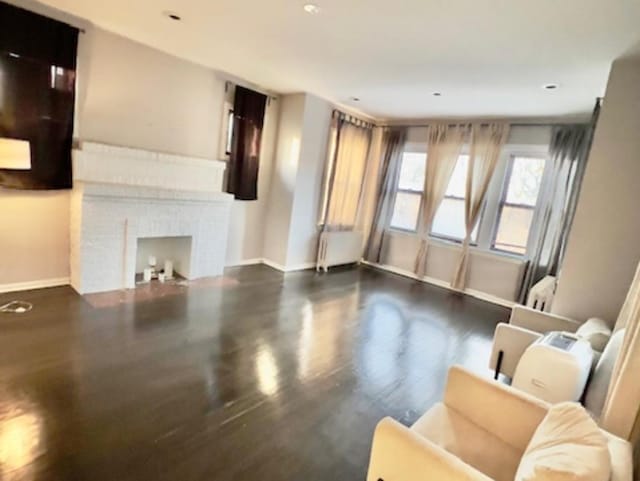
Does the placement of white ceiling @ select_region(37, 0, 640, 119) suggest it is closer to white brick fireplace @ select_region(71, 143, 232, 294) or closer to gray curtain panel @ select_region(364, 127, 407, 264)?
white brick fireplace @ select_region(71, 143, 232, 294)

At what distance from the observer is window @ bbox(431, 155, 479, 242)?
18.9ft

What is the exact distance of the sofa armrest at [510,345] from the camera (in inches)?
109

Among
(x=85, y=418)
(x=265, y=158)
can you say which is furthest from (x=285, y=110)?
(x=85, y=418)

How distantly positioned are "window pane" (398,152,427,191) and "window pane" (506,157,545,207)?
1.43 meters

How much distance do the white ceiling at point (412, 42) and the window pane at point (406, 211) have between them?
1970 millimetres

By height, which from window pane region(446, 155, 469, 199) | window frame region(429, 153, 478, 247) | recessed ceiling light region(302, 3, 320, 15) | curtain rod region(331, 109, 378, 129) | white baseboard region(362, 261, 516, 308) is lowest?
white baseboard region(362, 261, 516, 308)

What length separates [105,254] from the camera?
151 inches

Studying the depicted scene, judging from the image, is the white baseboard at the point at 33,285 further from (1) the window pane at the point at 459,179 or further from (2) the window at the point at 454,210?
(1) the window pane at the point at 459,179

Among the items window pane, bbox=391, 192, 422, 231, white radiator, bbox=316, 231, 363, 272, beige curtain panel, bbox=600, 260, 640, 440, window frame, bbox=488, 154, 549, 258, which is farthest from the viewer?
window pane, bbox=391, 192, 422, 231

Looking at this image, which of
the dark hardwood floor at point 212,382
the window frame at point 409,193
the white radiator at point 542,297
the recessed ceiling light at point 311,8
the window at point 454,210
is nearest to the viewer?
the dark hardwood floor at point 212,382

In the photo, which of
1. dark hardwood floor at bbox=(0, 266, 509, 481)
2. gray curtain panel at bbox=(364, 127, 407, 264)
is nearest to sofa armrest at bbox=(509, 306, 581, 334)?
dark hardwood floor at bbox=(0, 266, 509, 481)

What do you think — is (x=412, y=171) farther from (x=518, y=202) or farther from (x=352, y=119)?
(x=518, y=202)

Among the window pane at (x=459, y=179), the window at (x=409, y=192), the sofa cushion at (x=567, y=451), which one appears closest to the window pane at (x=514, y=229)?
the window pane at (x=459, y=179)

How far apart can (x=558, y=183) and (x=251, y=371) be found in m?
4.60
